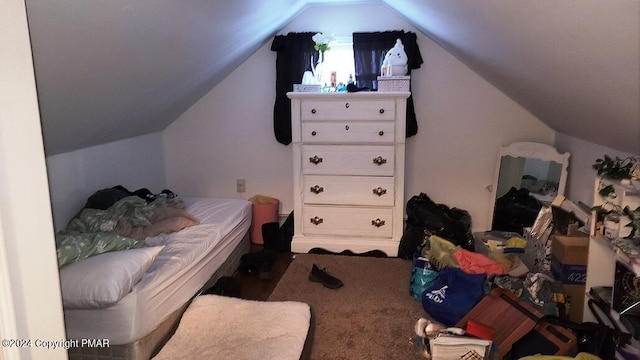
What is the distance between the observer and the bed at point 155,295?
1.71 metres

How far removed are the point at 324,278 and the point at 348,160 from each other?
0.89 metres

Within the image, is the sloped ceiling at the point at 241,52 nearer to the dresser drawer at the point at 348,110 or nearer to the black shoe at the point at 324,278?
the dresser drawer at the point at 348,110

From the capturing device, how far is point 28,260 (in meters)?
0.60

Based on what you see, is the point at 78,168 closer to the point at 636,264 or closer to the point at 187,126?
the point at 187,126

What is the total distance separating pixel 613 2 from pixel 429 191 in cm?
270

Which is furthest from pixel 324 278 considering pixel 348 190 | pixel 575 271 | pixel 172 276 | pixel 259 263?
pixel 575 271

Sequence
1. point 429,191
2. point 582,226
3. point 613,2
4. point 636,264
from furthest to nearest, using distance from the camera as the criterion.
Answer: point 429,191 < point 582,226 < point 636,264 < point 613,2

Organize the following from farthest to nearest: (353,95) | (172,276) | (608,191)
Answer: (353,95) → (172,276) → (608,191)

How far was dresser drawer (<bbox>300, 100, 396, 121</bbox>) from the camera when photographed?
9.93 feet

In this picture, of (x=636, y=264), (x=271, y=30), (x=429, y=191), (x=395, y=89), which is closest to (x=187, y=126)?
(x=271, y=30)

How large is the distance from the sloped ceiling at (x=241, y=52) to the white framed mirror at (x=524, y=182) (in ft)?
0.85

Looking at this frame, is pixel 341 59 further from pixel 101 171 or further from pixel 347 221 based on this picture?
pixel 101 171

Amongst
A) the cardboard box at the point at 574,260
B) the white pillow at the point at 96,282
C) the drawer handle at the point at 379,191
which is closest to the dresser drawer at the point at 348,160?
the drawer handle at the point at 379,191

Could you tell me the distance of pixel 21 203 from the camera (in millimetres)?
584
